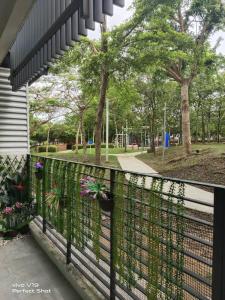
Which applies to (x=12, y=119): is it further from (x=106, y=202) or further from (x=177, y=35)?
(x=177, y=35)

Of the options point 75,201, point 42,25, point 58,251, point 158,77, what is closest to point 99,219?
point 75,201

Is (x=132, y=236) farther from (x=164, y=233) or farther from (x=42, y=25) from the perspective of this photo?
(x=42, y=25)

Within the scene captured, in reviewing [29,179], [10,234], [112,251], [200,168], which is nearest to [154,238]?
[112,251]

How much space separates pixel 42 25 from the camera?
223 centimetres

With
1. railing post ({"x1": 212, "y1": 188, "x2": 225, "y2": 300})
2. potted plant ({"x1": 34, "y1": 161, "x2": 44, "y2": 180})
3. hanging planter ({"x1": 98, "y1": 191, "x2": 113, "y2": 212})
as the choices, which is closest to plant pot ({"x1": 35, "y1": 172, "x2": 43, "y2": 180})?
potted plant ({"x1": 34, "y1": 161, "x2": 44, "y2": 180})

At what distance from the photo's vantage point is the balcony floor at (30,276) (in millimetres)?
2102

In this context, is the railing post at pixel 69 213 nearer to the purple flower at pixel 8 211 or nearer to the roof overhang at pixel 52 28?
the roof overhang at pixel 52 28

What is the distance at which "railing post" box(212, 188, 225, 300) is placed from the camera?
0.99 m

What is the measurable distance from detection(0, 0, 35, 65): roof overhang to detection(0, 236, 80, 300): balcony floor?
1912 mm

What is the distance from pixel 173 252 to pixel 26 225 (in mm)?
2494

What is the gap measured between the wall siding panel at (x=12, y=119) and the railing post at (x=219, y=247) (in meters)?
3.17

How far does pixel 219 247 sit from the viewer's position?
39.5 inches

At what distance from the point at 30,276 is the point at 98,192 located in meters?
1.12

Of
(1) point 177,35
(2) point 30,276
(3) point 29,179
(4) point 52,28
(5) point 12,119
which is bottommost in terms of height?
(2) point 30,276
